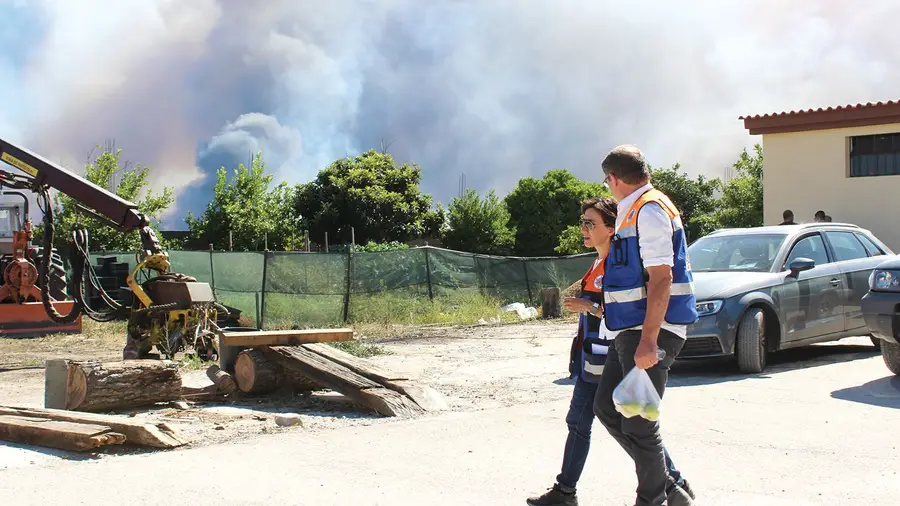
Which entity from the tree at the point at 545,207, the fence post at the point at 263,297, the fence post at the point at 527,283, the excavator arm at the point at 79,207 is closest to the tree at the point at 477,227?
the tree at the point at 545,207

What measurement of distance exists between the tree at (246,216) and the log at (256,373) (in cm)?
3022

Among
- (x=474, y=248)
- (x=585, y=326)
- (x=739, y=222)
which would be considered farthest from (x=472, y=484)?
(x=474, y=248)

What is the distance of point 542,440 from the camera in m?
6.46

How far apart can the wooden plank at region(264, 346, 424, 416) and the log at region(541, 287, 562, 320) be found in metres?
11.1

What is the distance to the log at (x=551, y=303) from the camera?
63.5 ft

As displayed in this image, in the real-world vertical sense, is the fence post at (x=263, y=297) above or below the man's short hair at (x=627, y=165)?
below

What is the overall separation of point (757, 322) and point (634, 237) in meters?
5.78

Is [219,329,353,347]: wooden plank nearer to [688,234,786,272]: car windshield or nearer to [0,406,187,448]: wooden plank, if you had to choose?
[0,406,187,448]: wooden plank

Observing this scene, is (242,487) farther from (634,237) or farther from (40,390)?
(40,390)

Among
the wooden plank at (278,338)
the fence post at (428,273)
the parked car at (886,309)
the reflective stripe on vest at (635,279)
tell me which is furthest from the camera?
the fence post at (428,273)

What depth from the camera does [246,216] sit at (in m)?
40.1

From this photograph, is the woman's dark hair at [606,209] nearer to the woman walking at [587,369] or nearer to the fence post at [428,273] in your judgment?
the woman walking at [587,369]

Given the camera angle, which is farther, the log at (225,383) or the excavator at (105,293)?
the excavator at (105,293)

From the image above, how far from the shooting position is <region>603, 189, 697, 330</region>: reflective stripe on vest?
13.5 ft
